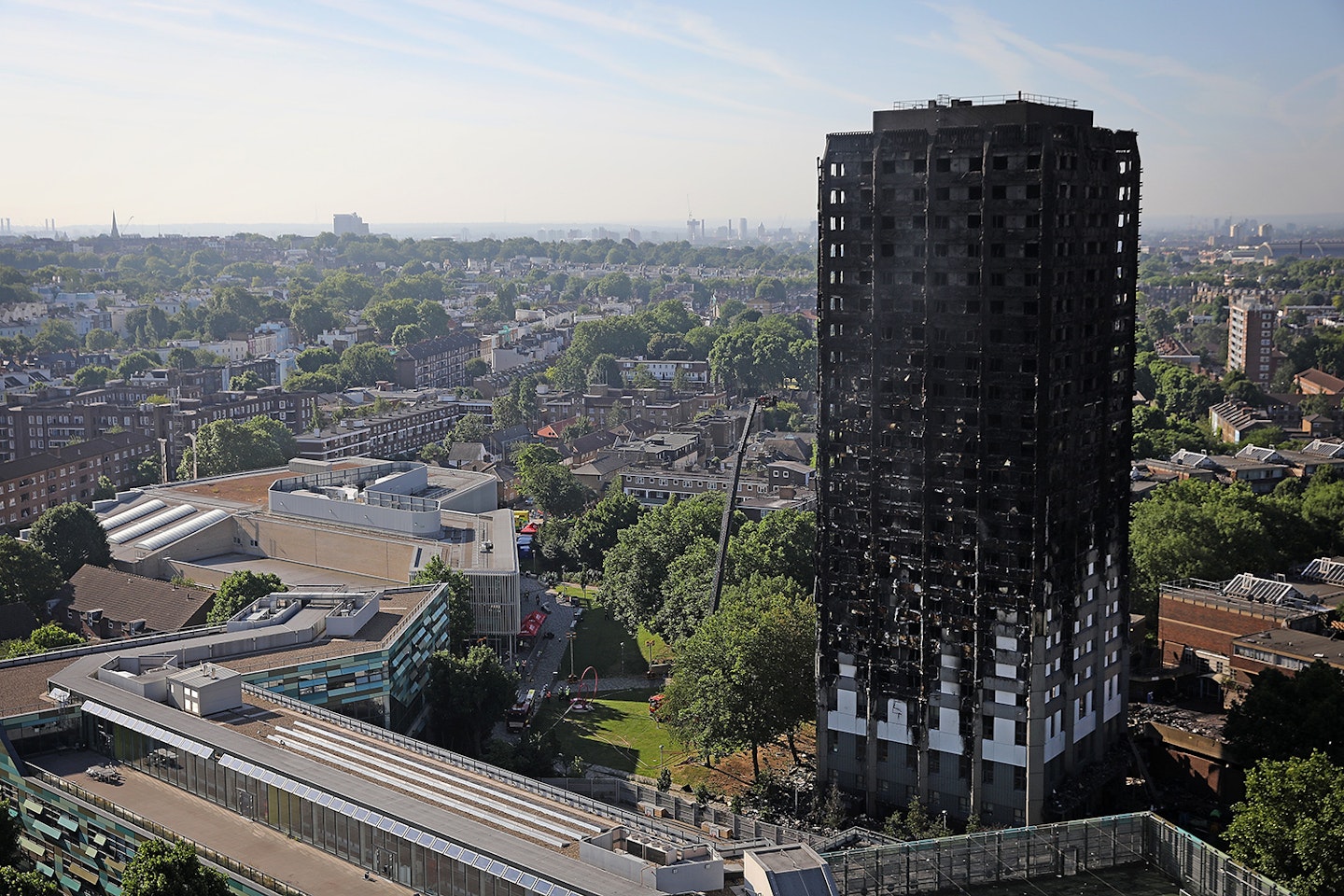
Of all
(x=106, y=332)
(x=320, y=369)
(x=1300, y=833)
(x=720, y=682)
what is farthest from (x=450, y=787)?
(x=106, y=332)

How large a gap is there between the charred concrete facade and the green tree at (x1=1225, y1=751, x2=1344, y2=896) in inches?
182

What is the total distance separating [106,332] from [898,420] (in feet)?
355

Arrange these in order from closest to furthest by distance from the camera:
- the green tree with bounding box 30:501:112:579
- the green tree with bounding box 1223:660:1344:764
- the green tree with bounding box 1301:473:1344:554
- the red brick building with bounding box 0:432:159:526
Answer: the green tree with bounding box 1223:660:1344:764, the green tree with bounding box 30:501:112:579, the green tree with bounding box 1301:473:1344:554, the red brick building with bounding box 0:432:159:526

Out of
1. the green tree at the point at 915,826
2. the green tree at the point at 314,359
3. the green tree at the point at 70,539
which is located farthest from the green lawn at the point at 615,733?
the green tree at the point at 314,359

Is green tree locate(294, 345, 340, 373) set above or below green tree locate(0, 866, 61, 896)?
above

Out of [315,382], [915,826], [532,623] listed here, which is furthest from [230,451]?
[915,826]

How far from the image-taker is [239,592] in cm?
4081

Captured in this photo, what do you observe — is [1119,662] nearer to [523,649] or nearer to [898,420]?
[898,420]

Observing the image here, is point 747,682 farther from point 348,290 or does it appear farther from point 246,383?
point 348,290

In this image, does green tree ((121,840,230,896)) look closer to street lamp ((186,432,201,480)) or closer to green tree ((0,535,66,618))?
green tree ((0,535,66,618))

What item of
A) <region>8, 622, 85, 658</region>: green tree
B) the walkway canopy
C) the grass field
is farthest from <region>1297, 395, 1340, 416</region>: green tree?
<region>8, 622, 85, 658</region>: green tree

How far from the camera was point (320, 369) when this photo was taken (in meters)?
98.1

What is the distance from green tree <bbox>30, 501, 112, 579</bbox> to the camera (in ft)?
155

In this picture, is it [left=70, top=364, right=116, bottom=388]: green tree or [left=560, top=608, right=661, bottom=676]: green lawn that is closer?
[left=560, top=608, right=661, bottom=676]: green lawn
